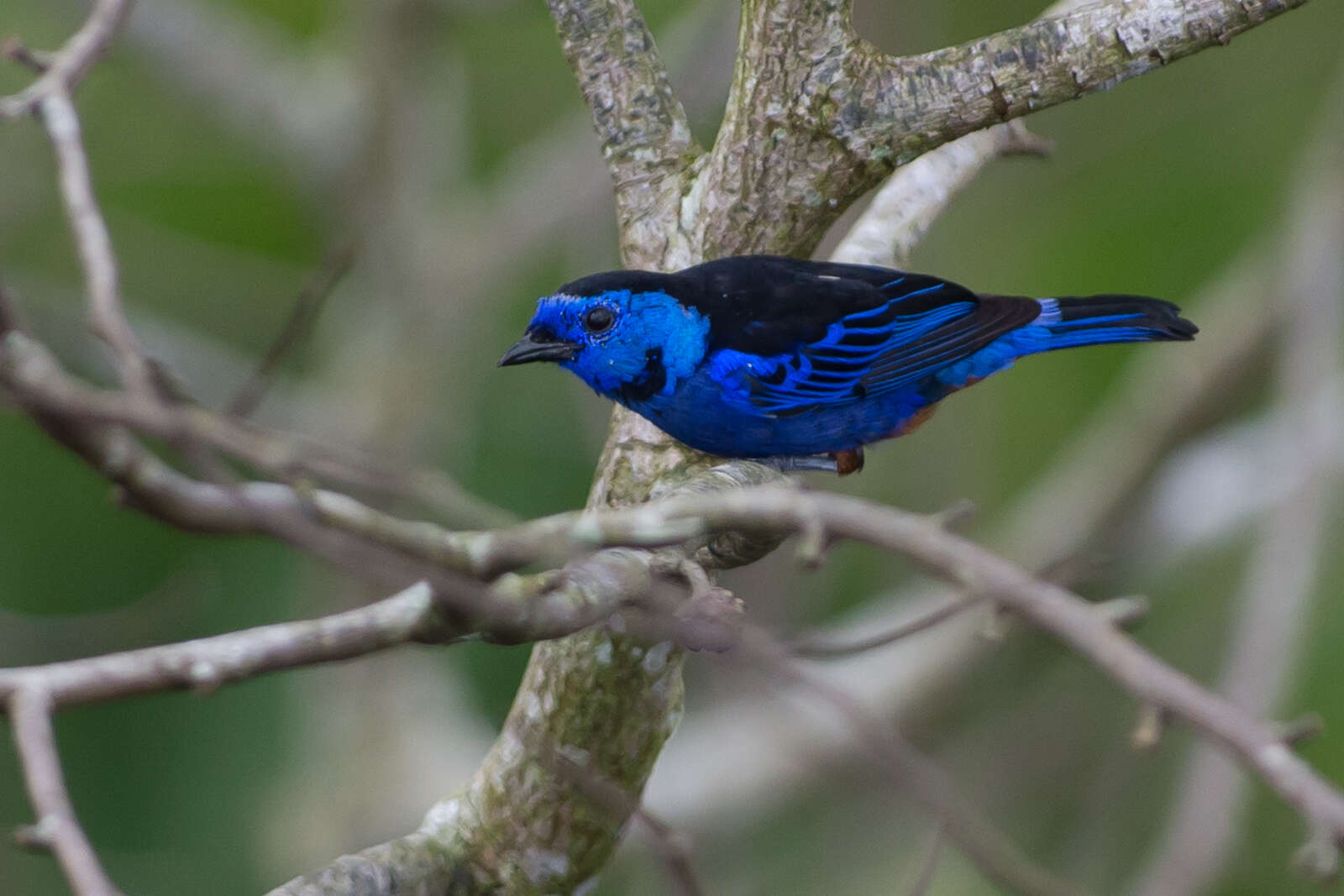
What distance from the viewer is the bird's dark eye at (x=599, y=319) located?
3.36m

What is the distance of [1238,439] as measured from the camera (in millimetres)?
6863

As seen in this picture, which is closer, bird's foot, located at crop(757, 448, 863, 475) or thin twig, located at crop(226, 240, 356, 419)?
thin twig, located at crop(226, 240, 356, 419)

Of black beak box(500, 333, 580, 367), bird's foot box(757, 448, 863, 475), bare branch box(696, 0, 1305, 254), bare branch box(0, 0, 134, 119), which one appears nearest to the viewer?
bare branch box(0, 0, 134, 119)

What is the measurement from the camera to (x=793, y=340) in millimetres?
3520

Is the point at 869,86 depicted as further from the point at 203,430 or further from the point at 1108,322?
the point at 203,430

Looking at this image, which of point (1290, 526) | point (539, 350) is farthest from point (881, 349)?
point (1290, 526)

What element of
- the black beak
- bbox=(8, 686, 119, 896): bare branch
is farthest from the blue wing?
bbox=(8, 686, 119, 896): bare branch

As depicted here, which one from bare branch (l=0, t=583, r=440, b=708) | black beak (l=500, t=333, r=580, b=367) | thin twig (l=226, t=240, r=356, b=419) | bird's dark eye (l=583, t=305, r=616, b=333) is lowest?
black beak (l=500, t=333, r=580, b=367)

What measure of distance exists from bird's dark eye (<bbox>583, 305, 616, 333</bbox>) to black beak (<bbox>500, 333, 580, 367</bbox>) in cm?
7

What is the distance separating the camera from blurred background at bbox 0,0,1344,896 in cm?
653

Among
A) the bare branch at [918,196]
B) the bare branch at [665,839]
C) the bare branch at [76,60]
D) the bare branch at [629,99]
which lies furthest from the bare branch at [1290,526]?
the bare branch at [76,60]

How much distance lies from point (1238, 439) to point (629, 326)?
4.54m

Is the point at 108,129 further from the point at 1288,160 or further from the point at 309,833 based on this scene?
the point at 1288,160

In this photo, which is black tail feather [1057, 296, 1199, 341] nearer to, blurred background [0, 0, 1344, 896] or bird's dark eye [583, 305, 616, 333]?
bird's dark eye [583, 305, 616, 333]
